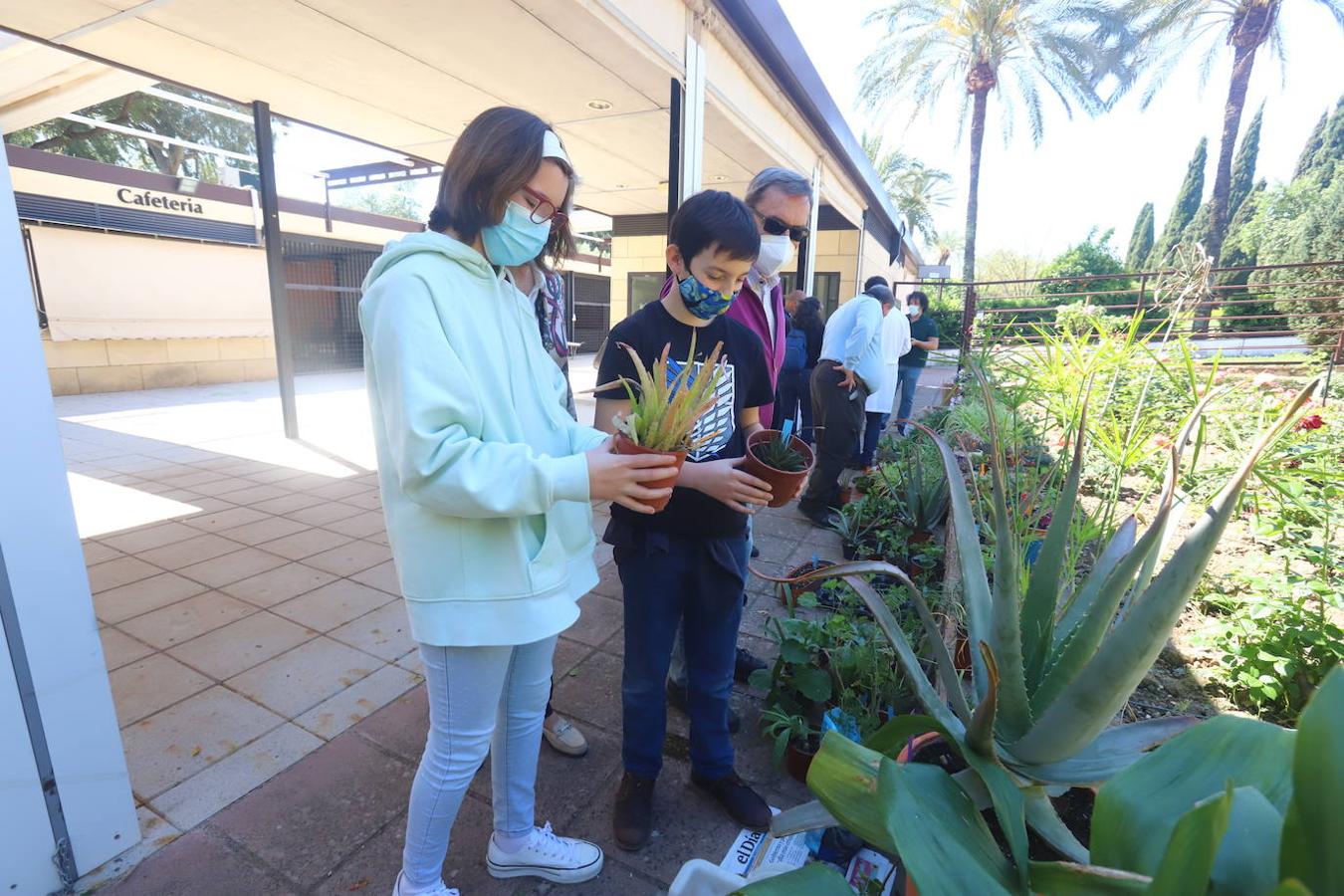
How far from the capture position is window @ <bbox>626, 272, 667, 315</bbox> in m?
9.76

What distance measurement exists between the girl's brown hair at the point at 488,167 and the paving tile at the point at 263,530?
11.6 ft

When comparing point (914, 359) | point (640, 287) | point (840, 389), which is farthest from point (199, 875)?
point (640, 287)

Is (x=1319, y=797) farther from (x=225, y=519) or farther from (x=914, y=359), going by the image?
(x=914, y=359)

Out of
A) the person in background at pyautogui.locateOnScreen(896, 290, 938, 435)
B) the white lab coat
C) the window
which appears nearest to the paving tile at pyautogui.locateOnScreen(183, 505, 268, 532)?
the white lab coat

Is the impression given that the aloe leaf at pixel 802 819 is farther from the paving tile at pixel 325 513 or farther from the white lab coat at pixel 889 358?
the white lab coat at pixel 889 358

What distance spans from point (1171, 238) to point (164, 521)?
3485 cm

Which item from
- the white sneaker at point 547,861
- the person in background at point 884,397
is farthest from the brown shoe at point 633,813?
the person in background at point 884,397

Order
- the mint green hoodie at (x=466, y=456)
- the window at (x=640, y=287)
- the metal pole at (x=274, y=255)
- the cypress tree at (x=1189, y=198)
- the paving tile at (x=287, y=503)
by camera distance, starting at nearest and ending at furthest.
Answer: the mint green hoodie at (x=466, y=456)
the paving tile at (x=287, y=503)
the metal pole at (x=274, y=255)
the window at (x=640, y=287)
the cypress tree at (x=1189, y=198)

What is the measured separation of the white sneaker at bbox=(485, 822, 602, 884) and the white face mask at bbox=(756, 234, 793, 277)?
6.79 ft

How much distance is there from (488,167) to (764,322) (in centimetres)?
135

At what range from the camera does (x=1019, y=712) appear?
3.88 ft

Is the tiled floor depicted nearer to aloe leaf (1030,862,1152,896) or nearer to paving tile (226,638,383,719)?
paving tile (226,638,383,719)

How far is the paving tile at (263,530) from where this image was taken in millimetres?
4016

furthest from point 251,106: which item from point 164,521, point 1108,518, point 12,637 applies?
point 1108,518
